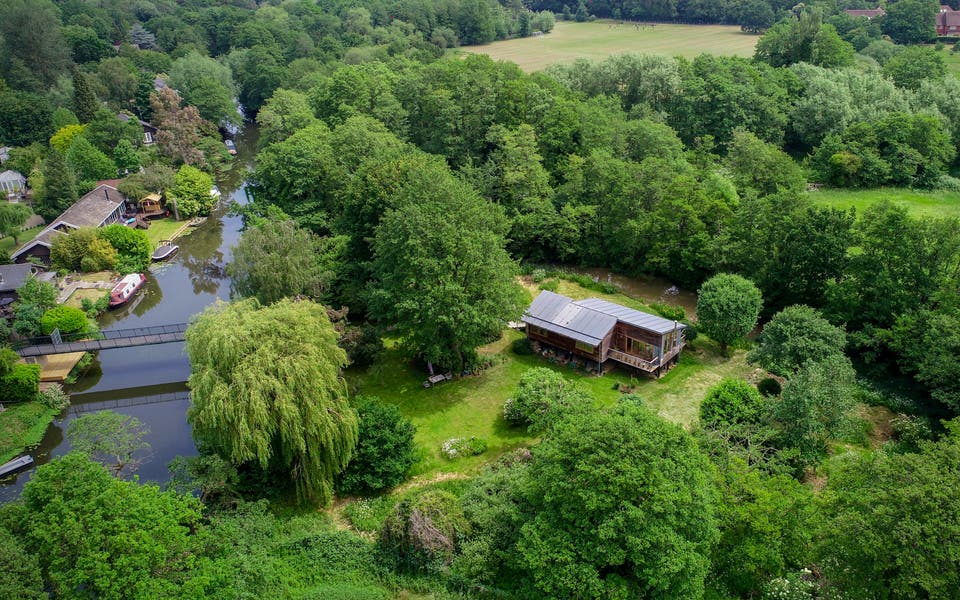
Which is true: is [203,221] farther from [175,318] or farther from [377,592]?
[377,592]

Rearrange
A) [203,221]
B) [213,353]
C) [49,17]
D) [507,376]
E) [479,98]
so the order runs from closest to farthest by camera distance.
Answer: [213,353], [507,376], [479,98], [203,221], [49,17]

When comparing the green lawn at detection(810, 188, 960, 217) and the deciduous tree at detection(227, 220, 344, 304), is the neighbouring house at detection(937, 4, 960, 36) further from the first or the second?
the deciduous tree at detection(227, 220, 344, 304)

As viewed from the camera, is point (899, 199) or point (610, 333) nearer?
point (610, 333)

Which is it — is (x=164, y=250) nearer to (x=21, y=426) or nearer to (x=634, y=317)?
(x=21, y=426)

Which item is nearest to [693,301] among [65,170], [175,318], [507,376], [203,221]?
[507,376]

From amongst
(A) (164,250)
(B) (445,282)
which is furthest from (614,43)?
(B) (445,282)

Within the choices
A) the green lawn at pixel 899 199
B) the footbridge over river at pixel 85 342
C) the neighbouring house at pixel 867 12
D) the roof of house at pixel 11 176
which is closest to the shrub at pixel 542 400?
the footbridge over river at pixel 85 342

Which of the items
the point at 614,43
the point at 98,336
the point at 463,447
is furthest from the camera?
the point at 614,43
